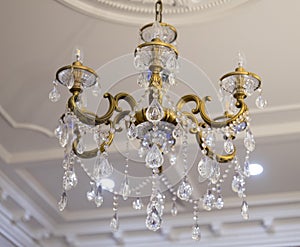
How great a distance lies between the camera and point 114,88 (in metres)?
3.07

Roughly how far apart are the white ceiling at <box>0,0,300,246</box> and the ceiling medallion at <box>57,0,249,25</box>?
27 mm

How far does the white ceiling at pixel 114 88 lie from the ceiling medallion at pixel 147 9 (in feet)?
0.09

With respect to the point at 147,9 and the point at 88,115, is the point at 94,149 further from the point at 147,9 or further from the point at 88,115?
the point at 147,9

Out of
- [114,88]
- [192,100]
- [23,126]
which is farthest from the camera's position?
[23,126]

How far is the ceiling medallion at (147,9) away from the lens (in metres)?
2.61

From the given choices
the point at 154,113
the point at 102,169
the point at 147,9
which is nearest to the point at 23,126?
the point at 147,9

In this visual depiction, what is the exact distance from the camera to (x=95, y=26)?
9.05 ft

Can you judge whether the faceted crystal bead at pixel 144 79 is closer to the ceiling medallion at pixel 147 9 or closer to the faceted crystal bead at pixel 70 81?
the faceted crystal bead at pixel 70 81

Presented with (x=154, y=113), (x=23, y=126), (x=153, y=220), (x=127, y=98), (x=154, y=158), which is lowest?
(x=153, y=220)

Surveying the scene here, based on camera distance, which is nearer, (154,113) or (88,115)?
(154,113)

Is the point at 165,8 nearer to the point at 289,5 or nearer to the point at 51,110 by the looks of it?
the point at 289,5

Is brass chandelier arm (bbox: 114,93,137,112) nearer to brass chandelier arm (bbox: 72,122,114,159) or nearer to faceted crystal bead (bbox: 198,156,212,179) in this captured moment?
brass chandelier arm (bbox: 72,122,114,159)

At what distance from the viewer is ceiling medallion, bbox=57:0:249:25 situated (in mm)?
2605

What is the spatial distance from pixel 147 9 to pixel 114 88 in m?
0.56
